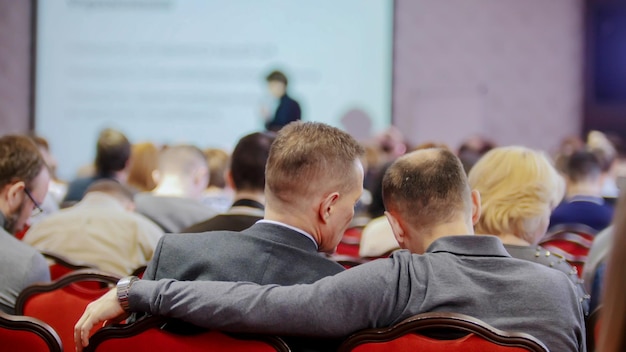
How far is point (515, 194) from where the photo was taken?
9.61 ft

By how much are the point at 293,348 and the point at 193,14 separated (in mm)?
9308

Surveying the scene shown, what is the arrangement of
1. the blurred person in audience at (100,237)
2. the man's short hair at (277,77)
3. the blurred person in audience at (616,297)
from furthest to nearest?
the man's short hair at (277,77) → the blurred person in audience at (100,237) → the blurred person in audience at (616,297)

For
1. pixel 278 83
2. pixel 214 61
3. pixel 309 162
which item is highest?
pixel 214 61

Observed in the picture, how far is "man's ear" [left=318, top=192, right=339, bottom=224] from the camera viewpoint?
219 centimetres

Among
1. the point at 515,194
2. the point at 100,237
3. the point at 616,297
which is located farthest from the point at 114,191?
the point at 616,297

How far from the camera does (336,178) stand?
7.17ft

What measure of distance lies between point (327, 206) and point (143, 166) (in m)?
3.79

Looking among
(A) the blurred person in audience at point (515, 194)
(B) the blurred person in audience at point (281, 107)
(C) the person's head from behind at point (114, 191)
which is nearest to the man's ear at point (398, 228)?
(A) the blurred person in audience at point (515, 194)

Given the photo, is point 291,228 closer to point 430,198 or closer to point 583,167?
point 430,198

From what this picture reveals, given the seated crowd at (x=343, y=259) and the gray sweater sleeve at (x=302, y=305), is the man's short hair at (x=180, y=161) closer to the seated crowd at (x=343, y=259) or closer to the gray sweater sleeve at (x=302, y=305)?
the seated crowd at (x=343, y=259)

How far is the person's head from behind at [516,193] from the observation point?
9.45 feet

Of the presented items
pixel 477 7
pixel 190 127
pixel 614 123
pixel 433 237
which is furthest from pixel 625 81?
pixel 433 237

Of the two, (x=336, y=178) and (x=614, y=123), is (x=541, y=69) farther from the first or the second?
(x=336, y=178)

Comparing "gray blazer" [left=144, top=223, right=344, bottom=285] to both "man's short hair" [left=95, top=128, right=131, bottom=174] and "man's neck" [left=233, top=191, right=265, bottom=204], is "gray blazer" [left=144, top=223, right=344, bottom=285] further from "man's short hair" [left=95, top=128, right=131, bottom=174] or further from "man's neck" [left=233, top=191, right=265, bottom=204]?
"man's short hair" [left=95, top=128, right=131, bottom=174]
